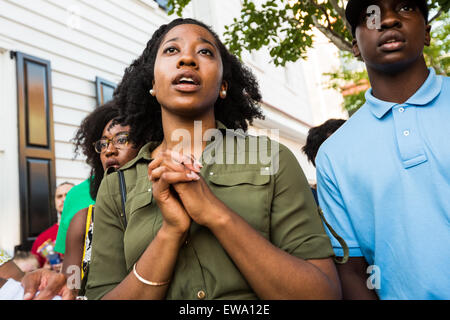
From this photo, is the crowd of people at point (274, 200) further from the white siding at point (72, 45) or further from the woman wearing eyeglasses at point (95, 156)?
the white siding at point (72, 45)

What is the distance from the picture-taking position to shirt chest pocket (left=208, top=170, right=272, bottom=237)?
138 cm

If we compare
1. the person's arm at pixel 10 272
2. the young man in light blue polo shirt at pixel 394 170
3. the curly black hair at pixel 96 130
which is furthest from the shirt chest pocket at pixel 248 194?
the curly black hair at pixel 96 130

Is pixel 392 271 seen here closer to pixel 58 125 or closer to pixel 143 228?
pixel 143 228

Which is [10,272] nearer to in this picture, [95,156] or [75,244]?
[75,244]

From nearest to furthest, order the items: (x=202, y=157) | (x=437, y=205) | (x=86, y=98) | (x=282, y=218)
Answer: (x=282, y=218) < (x=437, y=205) < (x=202, y=157) < (x=86, y=98)

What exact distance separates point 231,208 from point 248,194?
0.26 ft

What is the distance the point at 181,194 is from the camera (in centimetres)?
129

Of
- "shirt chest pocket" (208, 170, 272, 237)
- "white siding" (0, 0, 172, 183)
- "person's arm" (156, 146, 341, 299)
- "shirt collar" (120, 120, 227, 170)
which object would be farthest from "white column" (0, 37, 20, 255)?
"person's arm" (156, 146, 341, 299)

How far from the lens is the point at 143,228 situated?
4.83 feet

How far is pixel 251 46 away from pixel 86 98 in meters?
2.63

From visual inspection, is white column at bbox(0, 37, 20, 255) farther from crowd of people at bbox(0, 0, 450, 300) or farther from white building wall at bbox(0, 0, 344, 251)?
crowd of people at bbox(0, 0, 450, 300)

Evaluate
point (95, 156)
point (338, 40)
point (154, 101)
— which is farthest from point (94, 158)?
point (338, 40)
